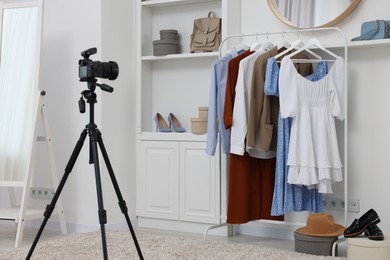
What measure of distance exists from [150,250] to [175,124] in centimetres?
120

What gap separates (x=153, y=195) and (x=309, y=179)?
1.38 m

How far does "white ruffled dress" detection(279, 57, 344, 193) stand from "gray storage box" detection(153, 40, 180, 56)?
111 cm

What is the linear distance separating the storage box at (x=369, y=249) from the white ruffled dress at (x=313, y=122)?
0.44 meters

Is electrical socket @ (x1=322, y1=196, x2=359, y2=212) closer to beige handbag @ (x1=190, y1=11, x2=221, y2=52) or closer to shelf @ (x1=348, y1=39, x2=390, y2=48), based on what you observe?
shelf @ (x1=348, y1=39, x2=390, y2=48)

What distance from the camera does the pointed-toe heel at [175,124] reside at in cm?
429

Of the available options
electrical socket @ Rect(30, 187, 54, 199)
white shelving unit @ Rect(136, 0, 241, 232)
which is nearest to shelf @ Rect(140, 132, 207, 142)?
white shelving unit @ Rect(136, 0, 241, 232)

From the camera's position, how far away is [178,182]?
417 cm

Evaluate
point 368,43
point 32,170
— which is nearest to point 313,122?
point 368,43

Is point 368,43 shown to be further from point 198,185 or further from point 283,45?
point 198,185

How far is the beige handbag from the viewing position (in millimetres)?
4105

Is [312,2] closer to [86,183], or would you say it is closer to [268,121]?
[268,121]

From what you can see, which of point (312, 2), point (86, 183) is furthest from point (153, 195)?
point (312, 2)

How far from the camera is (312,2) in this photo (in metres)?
3.77

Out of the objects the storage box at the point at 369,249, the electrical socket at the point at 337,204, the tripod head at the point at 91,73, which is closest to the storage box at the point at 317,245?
the storage box at the point at 369,249
